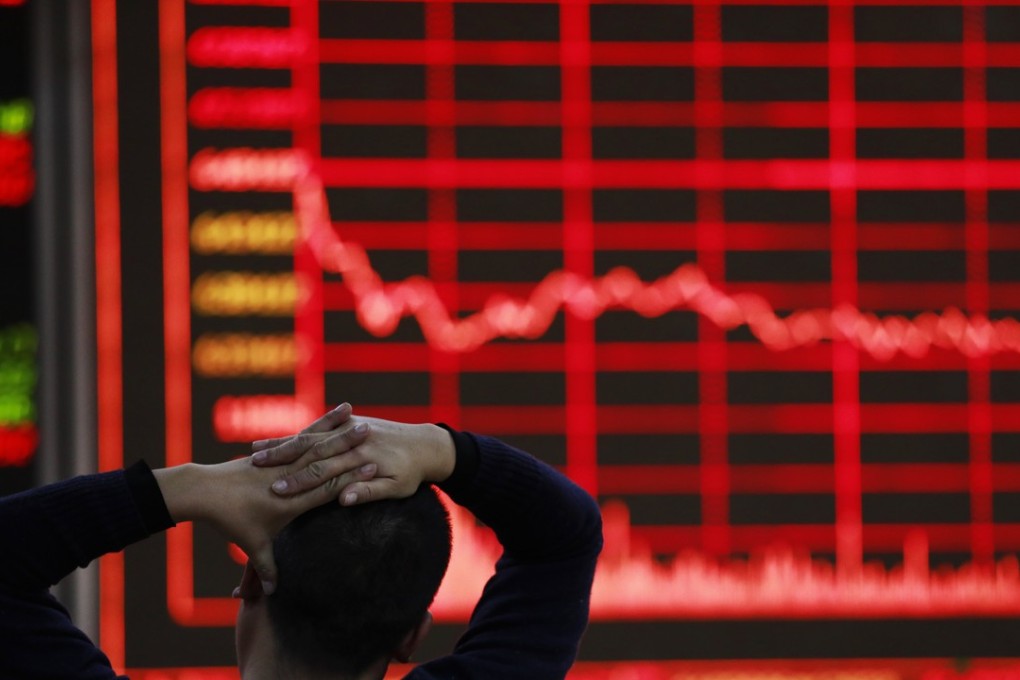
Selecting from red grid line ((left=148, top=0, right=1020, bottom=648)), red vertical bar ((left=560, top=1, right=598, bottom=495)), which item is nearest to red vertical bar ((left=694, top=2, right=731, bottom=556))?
red grid line ((left=148, top=0, right=1020, bottom=648))

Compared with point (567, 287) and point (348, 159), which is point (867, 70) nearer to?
point (567, 287)

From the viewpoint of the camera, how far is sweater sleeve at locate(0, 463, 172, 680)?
0.73 meters

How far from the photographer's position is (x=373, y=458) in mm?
753

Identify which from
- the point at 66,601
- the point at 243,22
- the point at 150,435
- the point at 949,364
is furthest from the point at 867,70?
the point at 66,601

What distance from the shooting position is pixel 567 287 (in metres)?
1.76

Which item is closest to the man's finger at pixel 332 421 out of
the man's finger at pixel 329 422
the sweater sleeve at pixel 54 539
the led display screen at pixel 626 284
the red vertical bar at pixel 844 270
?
the man's finger at pixel 329 422

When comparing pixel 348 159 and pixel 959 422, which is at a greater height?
pixel 348 159

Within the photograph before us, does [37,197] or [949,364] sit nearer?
[37,197]

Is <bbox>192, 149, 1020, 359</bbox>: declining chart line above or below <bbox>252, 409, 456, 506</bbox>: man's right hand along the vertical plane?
above

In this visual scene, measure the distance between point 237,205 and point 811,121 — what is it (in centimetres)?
77

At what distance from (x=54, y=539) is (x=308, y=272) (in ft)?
3.35

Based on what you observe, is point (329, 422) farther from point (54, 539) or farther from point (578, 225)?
point (578, 225)

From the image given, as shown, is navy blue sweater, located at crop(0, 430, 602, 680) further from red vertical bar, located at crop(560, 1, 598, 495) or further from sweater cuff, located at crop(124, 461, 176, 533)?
red vertical bar, located at crop(560, 1, 598, 495)

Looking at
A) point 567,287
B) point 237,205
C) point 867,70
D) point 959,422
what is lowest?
point 959,422
